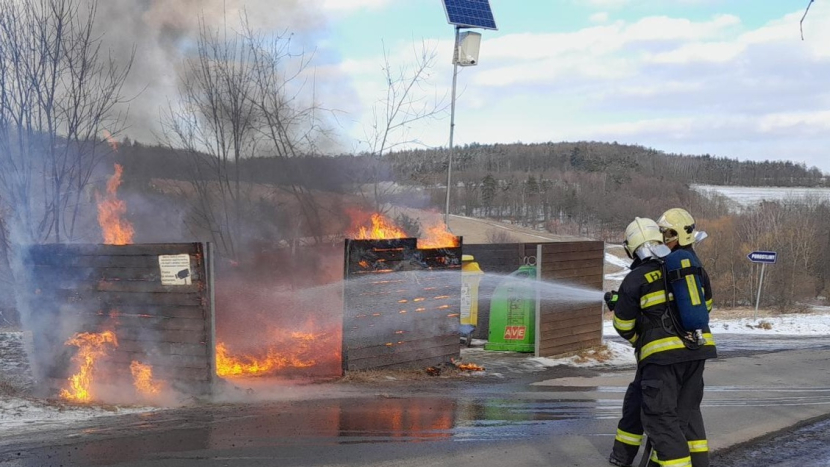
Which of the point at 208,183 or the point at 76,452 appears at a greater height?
the point at 208,183

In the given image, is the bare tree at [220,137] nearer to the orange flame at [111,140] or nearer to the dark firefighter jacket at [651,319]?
the orange flame at [111,140]

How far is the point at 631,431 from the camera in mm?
5309

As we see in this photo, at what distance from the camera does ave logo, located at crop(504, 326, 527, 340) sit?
11734 millimetres

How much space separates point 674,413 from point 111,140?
895cm

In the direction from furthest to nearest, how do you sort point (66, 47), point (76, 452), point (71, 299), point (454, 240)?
1. point (454, 240)
2. point (66, 47)
3. point (71, 299)
4. point (76, 452)

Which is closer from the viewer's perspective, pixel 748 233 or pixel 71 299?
pixel 71 299

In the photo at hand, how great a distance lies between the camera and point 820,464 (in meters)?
5.57

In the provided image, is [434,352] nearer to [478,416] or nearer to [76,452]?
[478,416]

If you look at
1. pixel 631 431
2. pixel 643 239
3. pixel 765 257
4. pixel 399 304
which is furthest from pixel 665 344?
pixel 765 257

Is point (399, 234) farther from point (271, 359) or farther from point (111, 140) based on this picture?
point (111, 140)

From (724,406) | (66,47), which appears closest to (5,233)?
(66,47)

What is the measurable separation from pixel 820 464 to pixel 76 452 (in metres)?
6.13

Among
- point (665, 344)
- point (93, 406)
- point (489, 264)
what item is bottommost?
point (93, 406)

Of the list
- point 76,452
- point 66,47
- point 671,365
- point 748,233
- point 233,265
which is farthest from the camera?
point 748,233
